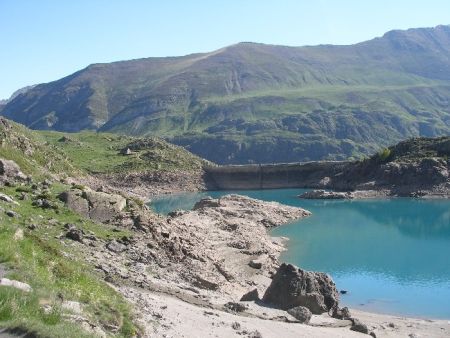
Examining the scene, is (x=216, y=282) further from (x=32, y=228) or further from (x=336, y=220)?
(x=336, y=220)

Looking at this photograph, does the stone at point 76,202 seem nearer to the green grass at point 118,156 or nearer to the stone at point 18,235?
the stone at point 18,235

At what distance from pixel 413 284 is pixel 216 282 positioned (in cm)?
1733

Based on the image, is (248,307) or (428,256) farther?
(428,256)

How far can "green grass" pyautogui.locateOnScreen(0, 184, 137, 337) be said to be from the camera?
12115 millimetres

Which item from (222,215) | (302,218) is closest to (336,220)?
(302,218)

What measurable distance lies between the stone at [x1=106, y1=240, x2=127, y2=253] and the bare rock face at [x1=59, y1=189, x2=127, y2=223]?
460cm

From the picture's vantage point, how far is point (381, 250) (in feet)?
192

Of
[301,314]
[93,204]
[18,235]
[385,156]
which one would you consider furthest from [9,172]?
[385,156]

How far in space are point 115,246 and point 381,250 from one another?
35.9 m

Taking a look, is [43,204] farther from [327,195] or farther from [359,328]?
[327,195]

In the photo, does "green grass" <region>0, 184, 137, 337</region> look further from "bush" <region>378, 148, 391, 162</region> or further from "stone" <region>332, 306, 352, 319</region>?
"bush" <region>378, 148, 391, 162</region>

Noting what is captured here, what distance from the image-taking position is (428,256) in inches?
2167

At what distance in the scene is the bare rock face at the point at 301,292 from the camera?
3059 centimetres

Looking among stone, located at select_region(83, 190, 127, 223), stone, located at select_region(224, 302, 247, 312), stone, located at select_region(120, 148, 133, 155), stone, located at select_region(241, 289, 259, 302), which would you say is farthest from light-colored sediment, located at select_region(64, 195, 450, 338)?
stone, located at select_region(120, 148, 133, 155)
